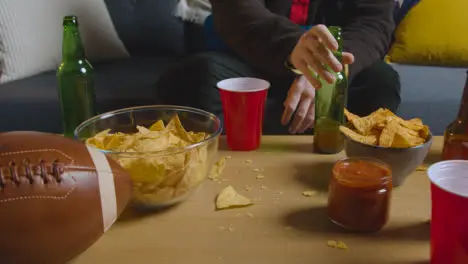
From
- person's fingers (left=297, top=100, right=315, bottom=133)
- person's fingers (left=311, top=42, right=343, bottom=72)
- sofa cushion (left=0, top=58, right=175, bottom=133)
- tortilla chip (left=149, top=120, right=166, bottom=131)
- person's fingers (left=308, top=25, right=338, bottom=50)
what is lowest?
sofa cushion (left=0, top=58, right=175, bottom=133)

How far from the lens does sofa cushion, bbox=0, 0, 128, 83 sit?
1.83 m

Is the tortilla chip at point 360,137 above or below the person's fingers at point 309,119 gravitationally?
above

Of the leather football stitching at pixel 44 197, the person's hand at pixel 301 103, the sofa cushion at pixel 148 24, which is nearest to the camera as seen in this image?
the leather football stitching at pixel 44 197

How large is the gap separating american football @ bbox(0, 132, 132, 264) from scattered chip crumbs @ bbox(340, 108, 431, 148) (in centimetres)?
44

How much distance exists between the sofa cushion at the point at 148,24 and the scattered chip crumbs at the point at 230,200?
142 centimetres

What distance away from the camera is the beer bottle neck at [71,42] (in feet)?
3.82

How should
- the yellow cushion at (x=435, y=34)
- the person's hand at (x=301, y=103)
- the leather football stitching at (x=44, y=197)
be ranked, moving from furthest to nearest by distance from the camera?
the yellow cushion at (x=435, y=34) → the person's hand at (x=301, y=103) → the leather football stitching at (x=44, y=197)

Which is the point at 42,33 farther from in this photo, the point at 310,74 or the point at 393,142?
the point at 393,142

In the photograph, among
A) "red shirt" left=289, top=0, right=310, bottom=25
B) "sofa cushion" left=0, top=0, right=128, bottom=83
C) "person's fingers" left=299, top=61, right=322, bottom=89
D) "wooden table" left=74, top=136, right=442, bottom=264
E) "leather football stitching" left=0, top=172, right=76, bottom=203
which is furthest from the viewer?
"sofa cushion" left=0, top=0, right=128, bottom=83

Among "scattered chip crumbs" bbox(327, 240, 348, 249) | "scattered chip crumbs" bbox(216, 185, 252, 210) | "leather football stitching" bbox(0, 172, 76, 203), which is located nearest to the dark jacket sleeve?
"scattered chip crumbs" bbox(216, 185, 252, 210)

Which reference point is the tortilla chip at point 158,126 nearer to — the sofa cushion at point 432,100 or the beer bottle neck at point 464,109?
the beer bottle neck at point 464,109

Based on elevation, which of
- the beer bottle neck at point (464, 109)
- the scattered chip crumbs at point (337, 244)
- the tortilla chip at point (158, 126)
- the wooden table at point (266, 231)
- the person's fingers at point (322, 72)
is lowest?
the wooden table at point (266, 231)

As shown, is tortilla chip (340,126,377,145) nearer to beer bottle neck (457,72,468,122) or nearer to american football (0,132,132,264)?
beer bottle neck (457,72,468,122)

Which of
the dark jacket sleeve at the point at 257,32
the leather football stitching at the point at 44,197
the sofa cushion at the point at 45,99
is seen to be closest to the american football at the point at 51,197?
the leather football stitching at the point at 44,197
